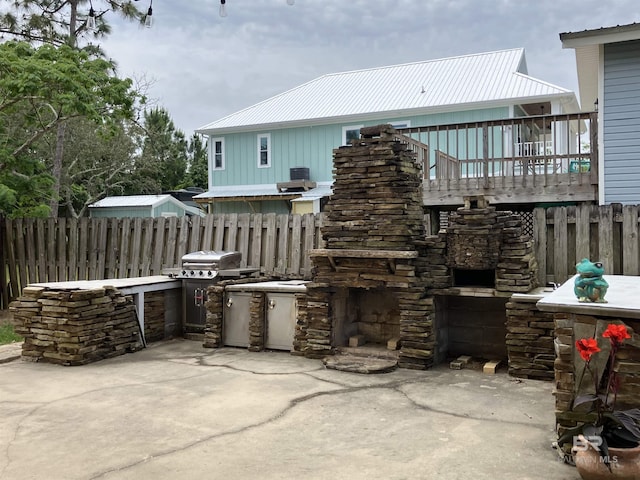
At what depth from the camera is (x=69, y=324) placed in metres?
7.21

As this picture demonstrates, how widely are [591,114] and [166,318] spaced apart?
7999mm

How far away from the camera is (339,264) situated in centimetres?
733

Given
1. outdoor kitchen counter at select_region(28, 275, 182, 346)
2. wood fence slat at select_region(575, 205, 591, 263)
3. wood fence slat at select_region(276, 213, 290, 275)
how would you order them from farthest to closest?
wood fence slat at select_region(276, 213, 290, 275)
outdoor kitchen counter at select_region(28, 275, 182, 346)
wood fence slat at select_region(575, 205, 591, 263)

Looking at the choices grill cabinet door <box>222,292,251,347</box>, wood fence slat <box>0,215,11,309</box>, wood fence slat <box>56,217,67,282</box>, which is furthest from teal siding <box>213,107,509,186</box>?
grill cabinet door <box>222,292,251,347</box>

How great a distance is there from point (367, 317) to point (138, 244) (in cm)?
492

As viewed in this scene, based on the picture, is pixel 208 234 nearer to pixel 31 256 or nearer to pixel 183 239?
pixel 183 239

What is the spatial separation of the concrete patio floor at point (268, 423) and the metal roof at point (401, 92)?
11.5m

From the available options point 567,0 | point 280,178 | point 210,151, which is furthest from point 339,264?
point 210,151

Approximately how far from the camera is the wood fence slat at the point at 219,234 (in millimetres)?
9992

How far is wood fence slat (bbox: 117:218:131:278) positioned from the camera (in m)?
10.7

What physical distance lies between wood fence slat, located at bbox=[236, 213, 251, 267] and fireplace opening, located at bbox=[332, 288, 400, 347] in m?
2.41

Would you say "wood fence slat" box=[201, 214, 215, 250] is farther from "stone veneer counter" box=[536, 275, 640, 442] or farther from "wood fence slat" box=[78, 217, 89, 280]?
"stone veneer counter" box=[536, 275, 640, 442]

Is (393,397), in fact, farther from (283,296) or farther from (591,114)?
(591,114)

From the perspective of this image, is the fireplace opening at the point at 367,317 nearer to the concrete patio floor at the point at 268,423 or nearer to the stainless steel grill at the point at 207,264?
the concrete patio floor at the point at 268,423
